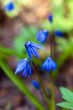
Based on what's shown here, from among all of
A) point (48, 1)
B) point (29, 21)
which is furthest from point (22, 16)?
point (48, 1)

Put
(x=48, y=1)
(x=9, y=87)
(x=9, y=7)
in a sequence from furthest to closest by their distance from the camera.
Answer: (x=48, y=1) → (x=9, y=87) → (x=9, y=7)

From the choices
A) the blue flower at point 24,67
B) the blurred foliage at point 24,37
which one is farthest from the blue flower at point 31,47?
the blurred foliage at point 24,37

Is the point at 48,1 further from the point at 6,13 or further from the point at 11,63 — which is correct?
the point at 11,63

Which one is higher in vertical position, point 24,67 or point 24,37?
point 24,37

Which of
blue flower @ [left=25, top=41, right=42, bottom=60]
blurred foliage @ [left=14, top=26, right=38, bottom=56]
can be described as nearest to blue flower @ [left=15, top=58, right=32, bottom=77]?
blue flower @ [left=25, top=41, right=42, bottom=60]

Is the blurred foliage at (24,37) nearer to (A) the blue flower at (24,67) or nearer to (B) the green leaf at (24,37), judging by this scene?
(B) the green leaf at (24,37)

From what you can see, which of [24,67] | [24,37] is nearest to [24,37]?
[24,37]

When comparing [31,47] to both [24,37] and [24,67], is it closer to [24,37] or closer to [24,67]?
[24,67]

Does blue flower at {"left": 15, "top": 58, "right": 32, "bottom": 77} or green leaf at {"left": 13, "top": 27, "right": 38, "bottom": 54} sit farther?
green leaf at {"left": 13, "top": 27, "right": 38, "bottom": 54}

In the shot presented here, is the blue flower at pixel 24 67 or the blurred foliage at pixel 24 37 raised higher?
the blurred foliage at pixel 24 37

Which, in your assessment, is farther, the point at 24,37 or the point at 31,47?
the point at 24,37

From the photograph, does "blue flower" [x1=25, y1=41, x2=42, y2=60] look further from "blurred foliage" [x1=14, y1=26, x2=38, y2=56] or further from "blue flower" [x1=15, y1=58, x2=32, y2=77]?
"blurred foliage" [x1=14, y1=26, x2=38, y2=56]
